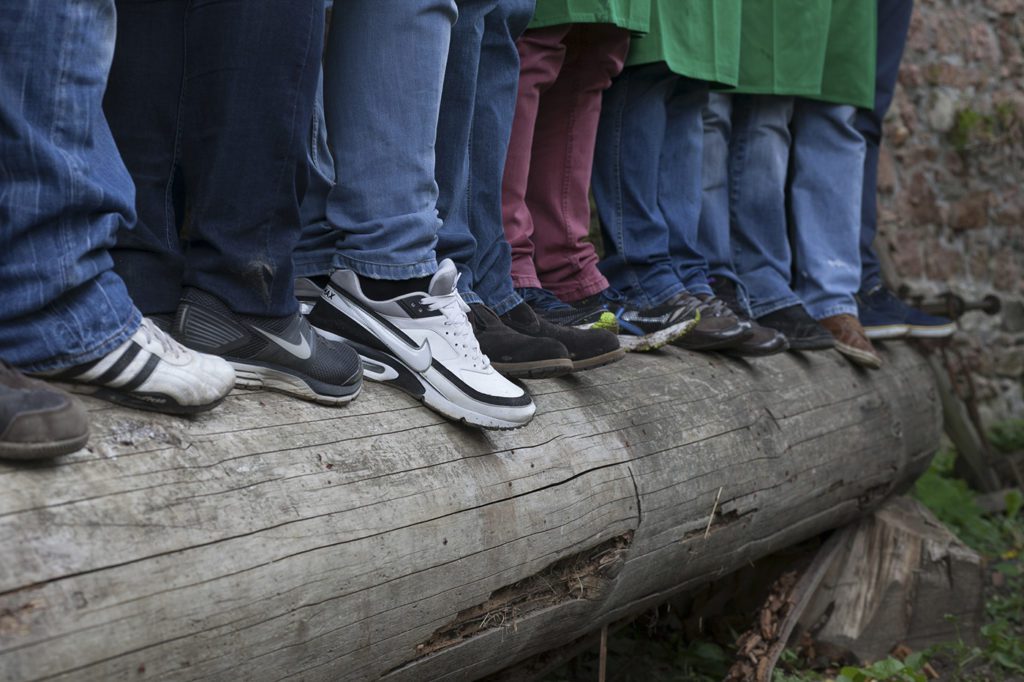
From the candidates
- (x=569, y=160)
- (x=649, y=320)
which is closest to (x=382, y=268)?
(x=569, y=160)

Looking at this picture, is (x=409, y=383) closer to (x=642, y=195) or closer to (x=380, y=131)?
(x=380, y=131)

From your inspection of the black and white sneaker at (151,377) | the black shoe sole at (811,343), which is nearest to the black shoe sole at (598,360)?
the black and white sneaker at (151,377)

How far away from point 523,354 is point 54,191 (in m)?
1.00

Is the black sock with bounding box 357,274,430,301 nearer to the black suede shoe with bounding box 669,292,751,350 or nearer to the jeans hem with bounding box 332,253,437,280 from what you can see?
the jeans hem with bounding box 332,253,437,280

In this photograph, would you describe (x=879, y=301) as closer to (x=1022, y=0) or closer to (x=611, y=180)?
(x=611, y=180)

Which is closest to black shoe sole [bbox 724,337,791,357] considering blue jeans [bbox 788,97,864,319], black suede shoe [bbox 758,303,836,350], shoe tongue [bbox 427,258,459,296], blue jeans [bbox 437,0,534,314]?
black suede shoe [bbox 758,303,836,350]

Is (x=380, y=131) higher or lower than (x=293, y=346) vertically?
higher

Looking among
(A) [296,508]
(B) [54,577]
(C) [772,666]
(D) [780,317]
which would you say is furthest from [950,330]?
(B) [54,577]

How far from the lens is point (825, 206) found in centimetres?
375

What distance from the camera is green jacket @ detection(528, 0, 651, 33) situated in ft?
8.44

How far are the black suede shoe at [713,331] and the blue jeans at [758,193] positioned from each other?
0.57 metres

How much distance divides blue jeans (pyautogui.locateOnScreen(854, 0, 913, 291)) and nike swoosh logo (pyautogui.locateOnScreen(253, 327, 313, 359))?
2882 mm

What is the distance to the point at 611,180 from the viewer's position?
303cm

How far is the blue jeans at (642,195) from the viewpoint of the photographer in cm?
297
